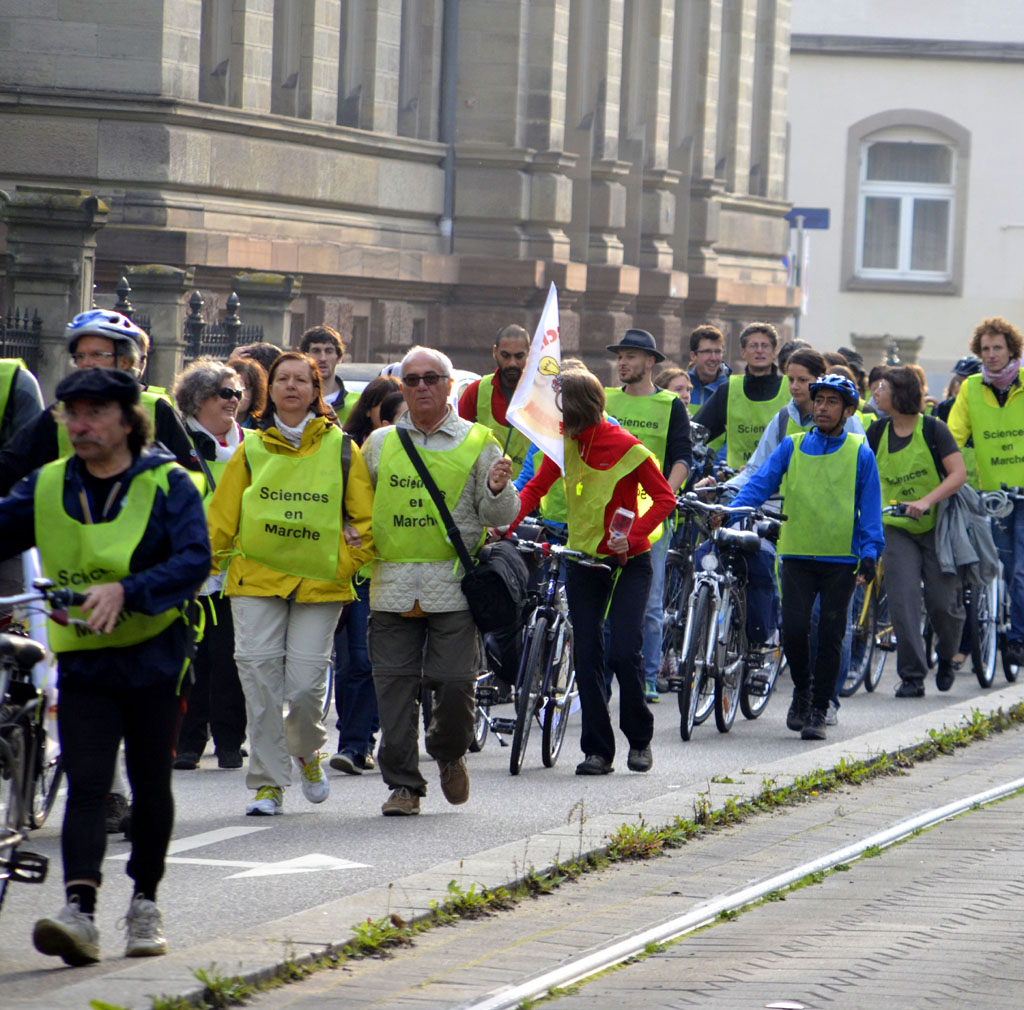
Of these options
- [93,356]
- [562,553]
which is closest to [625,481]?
[562,553]

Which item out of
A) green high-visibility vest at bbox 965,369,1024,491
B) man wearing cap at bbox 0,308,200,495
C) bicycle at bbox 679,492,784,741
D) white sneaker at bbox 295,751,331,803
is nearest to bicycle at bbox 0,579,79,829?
man wearing cap at bbox 0,308,200,495

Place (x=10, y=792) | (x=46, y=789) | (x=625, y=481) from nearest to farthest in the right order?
(x=10, y=792), (x=46, y=789), (x=625, y=481)

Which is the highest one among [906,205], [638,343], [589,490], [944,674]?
[906,205]

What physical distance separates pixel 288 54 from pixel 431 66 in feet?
12.4

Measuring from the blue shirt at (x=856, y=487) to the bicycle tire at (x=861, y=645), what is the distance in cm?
211

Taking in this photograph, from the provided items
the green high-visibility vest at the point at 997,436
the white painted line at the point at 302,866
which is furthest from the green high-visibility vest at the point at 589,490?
the green high-visibility vest at the point at 997,436

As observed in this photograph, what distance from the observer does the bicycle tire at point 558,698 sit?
10711mm

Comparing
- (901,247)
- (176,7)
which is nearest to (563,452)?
(176,7)

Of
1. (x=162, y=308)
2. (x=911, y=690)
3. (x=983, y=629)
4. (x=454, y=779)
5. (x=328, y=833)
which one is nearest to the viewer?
(x=328, y=833)

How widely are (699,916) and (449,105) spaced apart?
21.9 m

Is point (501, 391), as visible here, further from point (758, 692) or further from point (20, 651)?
point (20, 651)

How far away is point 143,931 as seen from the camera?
6.64m

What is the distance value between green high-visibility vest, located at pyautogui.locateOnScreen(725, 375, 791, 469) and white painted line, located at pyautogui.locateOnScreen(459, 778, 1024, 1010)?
183 inches

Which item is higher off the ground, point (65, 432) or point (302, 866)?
point (65, 432)
